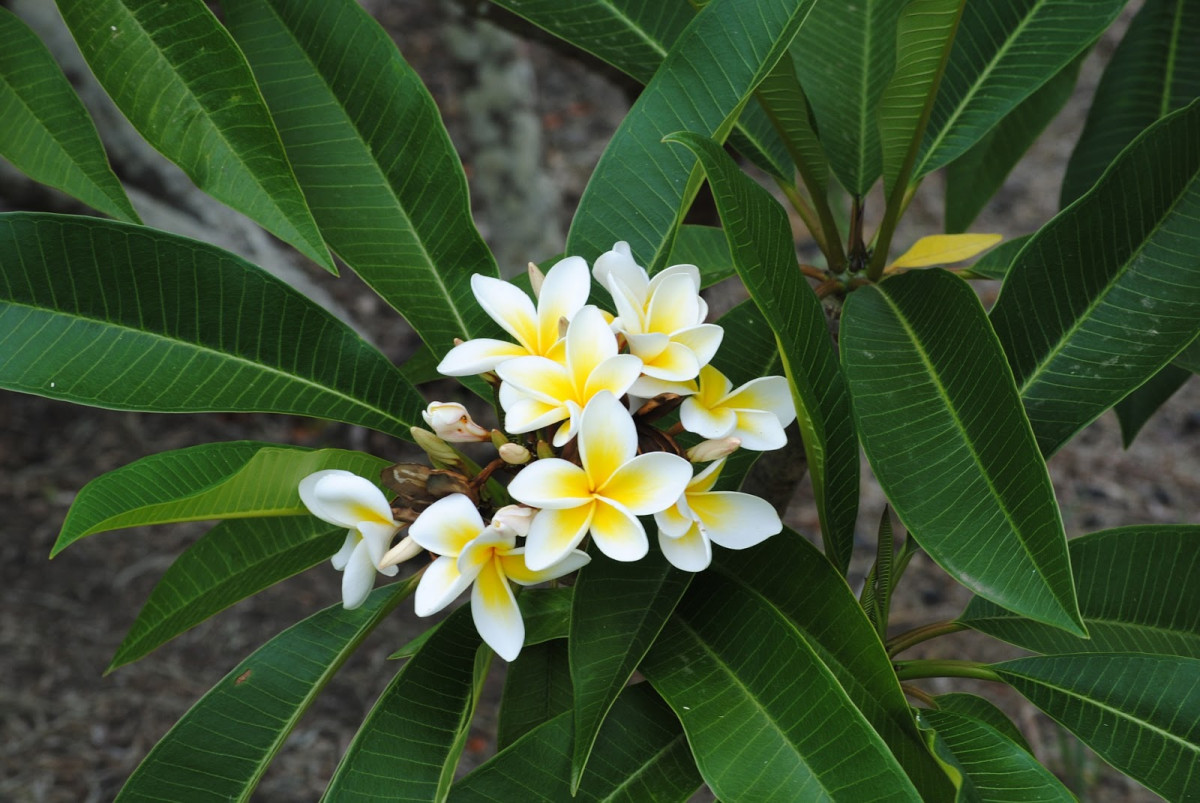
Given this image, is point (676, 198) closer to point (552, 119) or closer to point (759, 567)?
point (759, 567)

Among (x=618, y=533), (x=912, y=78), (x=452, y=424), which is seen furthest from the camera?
(x=912, y=78)

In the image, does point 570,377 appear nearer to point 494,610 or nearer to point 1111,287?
point 494,610

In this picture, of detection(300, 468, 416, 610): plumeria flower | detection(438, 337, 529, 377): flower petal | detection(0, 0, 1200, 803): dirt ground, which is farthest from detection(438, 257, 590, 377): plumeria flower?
detection(0, 0, 1200, 803): dirt ground

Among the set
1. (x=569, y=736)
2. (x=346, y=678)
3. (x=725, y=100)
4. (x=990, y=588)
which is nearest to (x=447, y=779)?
(x=569, y=736)

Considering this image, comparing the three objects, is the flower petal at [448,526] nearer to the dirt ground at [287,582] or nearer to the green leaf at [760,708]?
the green leaf at [760,708]

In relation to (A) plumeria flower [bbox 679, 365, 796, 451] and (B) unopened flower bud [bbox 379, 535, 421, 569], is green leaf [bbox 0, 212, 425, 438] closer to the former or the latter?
(B) unopened flower bud [bbox 379, 535, 421, 569]

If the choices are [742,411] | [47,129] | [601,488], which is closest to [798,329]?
[742,411]
